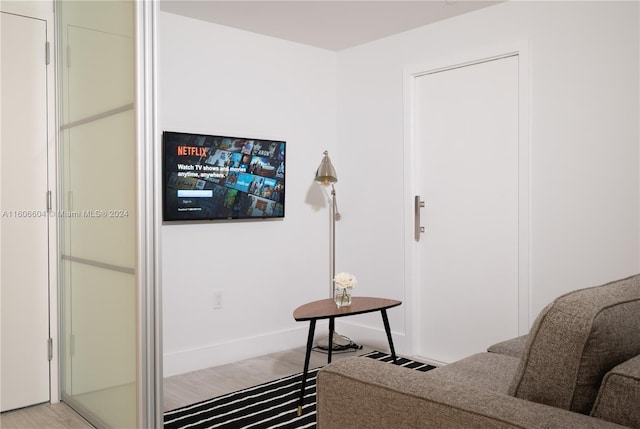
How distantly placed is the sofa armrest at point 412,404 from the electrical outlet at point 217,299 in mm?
2462

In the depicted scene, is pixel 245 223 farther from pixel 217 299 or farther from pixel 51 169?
pixel 51 169

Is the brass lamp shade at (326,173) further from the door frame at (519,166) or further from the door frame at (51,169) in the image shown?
the door frame at (51,169)

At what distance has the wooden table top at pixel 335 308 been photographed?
3282mm

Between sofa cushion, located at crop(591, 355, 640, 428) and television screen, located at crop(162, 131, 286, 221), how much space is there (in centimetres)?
296

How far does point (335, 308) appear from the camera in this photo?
3475mm

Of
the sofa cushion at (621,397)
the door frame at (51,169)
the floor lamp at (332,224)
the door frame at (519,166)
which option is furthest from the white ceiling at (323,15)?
the sofa cushion at (621,397)

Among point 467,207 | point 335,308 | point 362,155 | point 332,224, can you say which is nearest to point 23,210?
point 335,308

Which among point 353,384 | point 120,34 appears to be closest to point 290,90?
point 120,34

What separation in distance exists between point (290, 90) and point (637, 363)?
3540 mm

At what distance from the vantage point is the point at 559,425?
4.14 ft

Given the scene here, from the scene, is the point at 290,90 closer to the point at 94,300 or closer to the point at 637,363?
the point at 94,300

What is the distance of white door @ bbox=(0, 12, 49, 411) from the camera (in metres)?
3.06

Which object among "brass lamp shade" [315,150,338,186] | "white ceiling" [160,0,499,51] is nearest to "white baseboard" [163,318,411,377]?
"brass lamp shade" [315,150,338,186]

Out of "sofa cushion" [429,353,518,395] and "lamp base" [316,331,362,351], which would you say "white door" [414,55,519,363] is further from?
"sofa cushion" [429,353,518,395]
